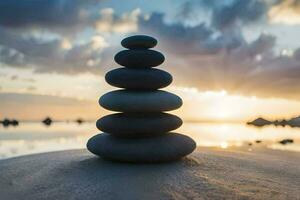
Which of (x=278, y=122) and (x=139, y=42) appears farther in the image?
(x=278, y=122)

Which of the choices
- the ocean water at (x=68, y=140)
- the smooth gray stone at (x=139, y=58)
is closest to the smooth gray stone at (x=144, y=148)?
the smooth gray stone at (x=139, y=58)

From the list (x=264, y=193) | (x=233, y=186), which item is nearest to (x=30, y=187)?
(x=233, y=186)

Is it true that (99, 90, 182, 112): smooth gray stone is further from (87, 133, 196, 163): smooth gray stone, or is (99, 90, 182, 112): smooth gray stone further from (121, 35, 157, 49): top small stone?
(121, 35, 157, 49): top small stone

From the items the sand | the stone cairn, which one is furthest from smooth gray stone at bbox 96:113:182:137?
the sand

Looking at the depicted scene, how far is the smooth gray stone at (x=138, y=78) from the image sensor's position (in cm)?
1510

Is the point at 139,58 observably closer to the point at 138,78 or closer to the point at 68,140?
the point at 138,78

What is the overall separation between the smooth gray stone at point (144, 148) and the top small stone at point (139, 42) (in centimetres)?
402

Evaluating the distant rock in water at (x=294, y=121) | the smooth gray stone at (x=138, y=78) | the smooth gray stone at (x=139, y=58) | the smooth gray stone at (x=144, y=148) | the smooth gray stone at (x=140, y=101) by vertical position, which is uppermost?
the distant rock in water at (x=294, y=121)

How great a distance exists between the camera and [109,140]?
15.1m

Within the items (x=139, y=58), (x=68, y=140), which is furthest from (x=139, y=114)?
(x=68, y=140)

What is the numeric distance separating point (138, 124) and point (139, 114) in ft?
2.31

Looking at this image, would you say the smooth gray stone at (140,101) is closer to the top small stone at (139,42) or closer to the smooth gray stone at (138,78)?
the smooth gray stone at (138,78)

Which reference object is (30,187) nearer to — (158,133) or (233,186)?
(158,133)

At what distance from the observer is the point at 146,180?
1185 centimetres
